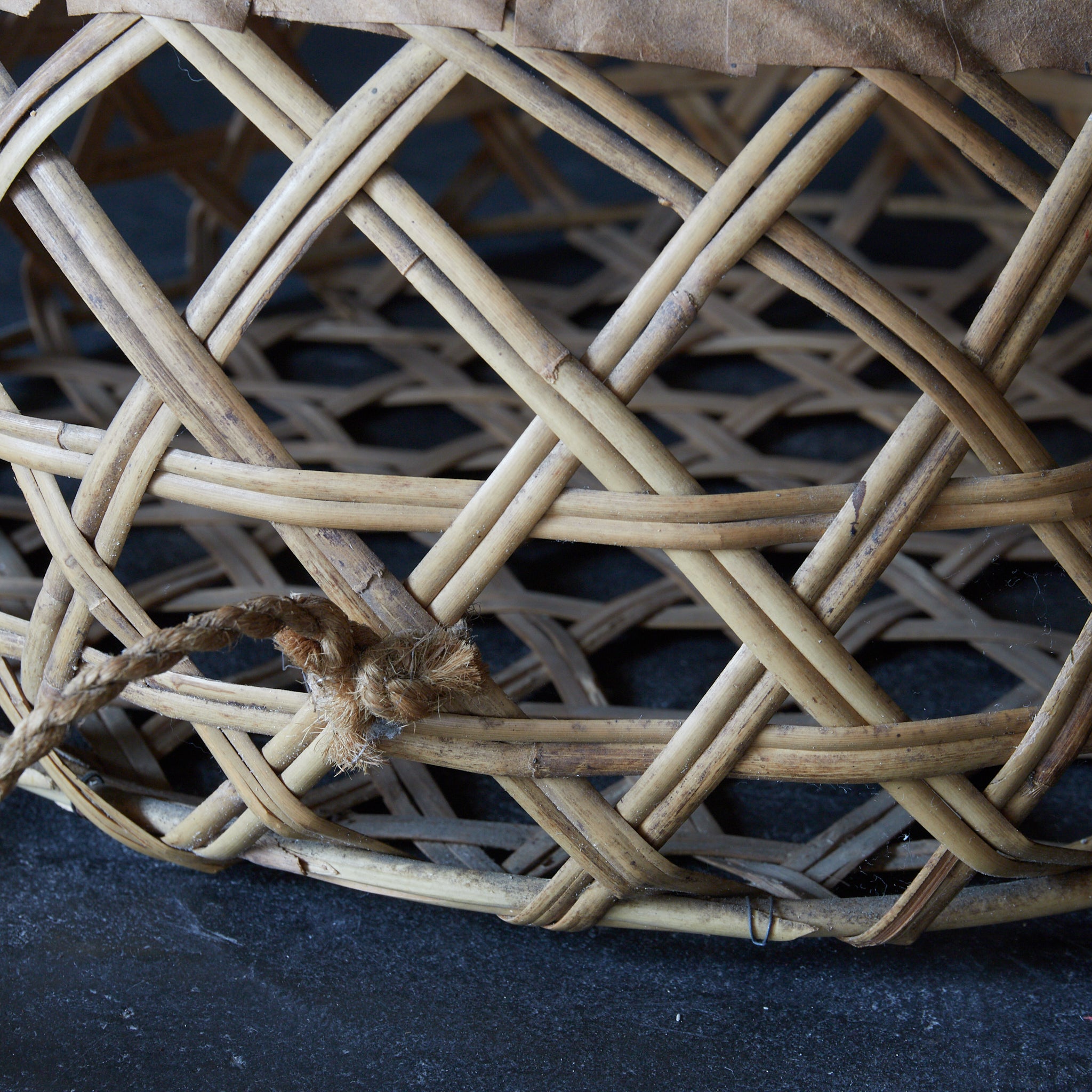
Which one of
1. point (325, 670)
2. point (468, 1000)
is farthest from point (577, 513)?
point (468, 1000)

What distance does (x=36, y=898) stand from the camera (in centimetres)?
44

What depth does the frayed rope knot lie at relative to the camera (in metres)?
0.29

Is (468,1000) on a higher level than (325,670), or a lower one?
lower

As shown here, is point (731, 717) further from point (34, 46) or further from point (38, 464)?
point (34, 46)

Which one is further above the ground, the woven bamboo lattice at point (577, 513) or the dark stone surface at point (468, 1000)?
the woven bamboo lattice at point (577, 513)

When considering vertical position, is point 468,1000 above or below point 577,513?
below

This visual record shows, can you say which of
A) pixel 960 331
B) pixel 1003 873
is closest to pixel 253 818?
pixel 1003 873

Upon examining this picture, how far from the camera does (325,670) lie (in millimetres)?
322

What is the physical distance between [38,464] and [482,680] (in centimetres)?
16

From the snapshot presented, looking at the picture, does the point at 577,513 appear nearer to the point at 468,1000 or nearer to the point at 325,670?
the point at 325,670

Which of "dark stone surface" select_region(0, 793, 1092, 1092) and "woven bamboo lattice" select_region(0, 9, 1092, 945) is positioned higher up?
"woven bamboo lattice" select_region(0, 9, 1092, 945)

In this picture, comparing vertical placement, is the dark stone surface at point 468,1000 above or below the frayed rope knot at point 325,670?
below

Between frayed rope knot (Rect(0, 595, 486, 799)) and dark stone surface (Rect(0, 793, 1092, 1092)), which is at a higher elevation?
frayed rope knot (Rect(0, 595, 486, 799))

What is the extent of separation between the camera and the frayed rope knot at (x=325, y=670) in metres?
0.29
